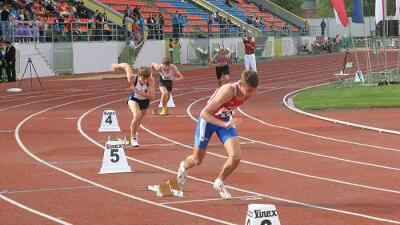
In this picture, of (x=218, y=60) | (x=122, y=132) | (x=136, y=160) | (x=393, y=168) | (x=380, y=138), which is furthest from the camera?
(x=218, y=60)

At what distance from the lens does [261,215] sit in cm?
643

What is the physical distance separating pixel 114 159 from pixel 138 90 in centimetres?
311

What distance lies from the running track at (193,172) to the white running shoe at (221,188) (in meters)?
0.12

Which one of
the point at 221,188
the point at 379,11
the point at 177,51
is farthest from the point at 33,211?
the point at 177,51

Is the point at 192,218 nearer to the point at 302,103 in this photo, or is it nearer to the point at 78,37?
the point at 302,103

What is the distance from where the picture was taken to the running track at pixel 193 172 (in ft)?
29.2

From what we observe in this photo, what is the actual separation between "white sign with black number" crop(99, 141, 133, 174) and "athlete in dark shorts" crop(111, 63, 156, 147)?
2.66m

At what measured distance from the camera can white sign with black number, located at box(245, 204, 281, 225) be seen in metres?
6.40

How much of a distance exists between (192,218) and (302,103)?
14.6m

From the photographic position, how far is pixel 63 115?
2111 cm

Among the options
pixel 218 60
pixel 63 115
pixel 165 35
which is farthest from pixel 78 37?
pixel 63 115

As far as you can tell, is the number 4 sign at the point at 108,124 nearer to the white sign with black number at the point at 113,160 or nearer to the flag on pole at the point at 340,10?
the white sign with black number at the point at 113,160

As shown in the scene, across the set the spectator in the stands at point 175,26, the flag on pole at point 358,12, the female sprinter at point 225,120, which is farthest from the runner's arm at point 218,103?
the spectator in the stands at point 175,26

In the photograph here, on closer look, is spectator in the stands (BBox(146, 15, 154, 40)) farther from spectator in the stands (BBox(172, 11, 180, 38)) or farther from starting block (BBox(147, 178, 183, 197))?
starting block (BBox(147, 178, 183, 197))
